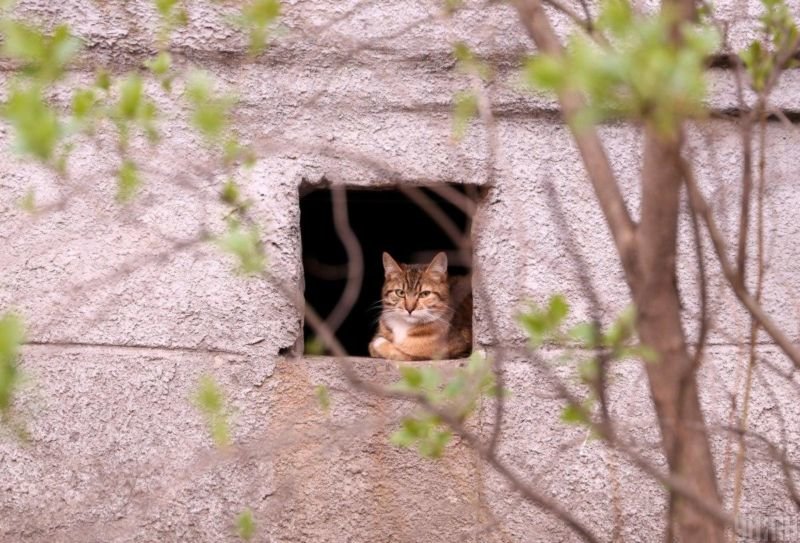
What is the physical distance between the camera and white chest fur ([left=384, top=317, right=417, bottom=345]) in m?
4.97

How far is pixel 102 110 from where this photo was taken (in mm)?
2006

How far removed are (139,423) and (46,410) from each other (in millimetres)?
263

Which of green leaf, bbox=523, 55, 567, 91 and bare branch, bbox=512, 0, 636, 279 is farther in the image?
bare branch, bbox=512, 0, 636, 279

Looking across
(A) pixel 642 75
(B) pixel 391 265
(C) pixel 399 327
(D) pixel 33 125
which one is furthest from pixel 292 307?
(A) pixel 642 75

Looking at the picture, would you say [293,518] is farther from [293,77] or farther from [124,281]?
[293,77]

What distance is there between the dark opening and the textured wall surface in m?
1.19

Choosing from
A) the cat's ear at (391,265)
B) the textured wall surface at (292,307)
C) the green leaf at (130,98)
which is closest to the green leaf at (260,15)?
the green leaf at (130,98)

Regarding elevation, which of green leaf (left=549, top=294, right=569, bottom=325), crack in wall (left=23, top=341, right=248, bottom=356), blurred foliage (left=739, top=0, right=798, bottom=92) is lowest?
crack in wall (left=23, top=341, right=248, bottom=356)

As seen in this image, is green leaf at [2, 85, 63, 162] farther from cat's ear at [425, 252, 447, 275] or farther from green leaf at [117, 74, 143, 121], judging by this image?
cat's ear at [425, 252, 447, 275]

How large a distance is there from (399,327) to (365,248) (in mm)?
917

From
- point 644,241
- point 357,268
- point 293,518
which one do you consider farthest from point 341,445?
point 644,241

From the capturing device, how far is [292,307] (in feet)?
12.1

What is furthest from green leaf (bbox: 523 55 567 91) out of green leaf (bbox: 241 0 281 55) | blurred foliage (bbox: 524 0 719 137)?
green leaf (bbox: 241 0 281 55)

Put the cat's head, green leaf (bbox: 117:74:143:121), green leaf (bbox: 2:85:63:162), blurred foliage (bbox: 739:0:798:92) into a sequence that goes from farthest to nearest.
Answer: the cat's head < blurred foliage (bbox: 739:0:798:92) < green leaf (bbox: 117:74:143:121) < green leaf (bbox: 2:85:63:162)
